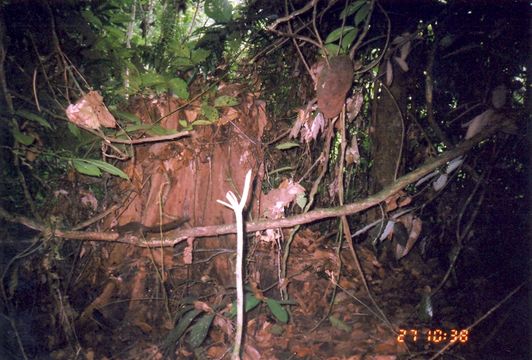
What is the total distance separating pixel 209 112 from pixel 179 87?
0.25m

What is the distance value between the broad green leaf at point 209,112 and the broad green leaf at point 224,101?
59 millimetres

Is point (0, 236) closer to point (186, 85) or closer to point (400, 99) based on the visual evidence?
point (186, 85)

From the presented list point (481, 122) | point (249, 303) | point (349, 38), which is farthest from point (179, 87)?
point (481, 122)

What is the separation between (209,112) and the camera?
2350mm

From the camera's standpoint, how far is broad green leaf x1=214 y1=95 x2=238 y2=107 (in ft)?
7.82

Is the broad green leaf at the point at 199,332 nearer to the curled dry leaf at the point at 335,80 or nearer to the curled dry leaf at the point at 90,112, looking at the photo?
the curled dry leaf at the point at 90,112

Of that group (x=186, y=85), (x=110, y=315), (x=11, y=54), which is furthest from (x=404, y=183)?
(x=11, y=54)

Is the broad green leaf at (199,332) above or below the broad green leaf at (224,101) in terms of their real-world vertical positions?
below

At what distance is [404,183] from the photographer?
2.09 m

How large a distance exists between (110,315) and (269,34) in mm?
2423

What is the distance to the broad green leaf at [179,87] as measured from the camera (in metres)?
2.23

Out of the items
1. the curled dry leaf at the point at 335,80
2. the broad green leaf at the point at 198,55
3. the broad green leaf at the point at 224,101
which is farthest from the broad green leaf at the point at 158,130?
the curled dry leaf at the point at 335,80

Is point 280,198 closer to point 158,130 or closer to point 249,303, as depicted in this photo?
point 249,303

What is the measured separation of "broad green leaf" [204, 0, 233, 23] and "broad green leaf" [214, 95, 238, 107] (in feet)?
1.86
